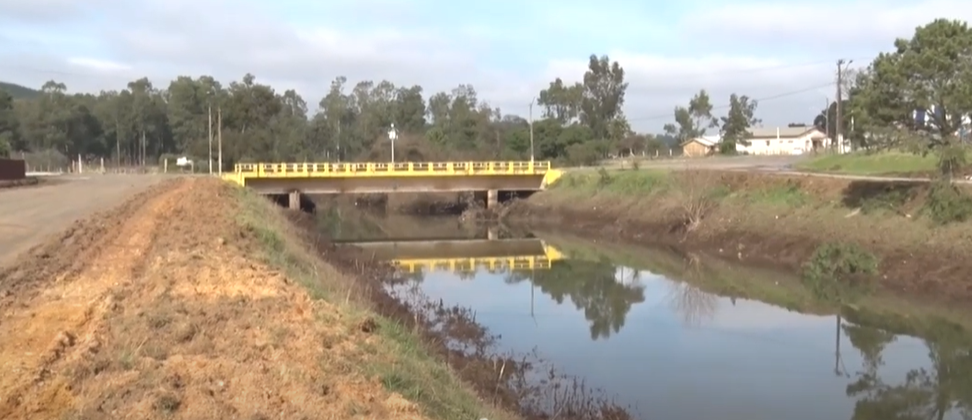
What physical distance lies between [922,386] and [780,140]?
120862 mm

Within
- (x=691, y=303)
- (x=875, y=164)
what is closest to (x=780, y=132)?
(x=875, y=164)

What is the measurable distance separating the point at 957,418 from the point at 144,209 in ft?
97.3

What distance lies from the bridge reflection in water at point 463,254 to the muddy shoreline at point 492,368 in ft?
47.4

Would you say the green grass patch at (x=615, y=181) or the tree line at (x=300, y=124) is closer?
the green grass patch at (x=615, y=181)

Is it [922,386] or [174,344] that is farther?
[922,386]

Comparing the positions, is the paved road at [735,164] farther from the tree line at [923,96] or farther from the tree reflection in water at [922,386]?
the tree reflection in water at [922,386]

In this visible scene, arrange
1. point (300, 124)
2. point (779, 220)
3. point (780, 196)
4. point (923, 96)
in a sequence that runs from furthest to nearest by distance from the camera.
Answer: point (300, 124) < point (780, 196) < point (779, 220) < point (923, 96)

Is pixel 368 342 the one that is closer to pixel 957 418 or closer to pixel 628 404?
pixel 628 404

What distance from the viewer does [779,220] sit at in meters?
42.4

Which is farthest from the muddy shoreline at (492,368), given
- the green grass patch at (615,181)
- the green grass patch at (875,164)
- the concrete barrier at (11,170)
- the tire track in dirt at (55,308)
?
the concrete barrier at (11,170)

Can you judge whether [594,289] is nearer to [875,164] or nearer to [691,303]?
[691,303]

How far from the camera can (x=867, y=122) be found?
3328cm

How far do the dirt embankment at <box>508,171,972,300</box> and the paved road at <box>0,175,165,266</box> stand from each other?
25.6m

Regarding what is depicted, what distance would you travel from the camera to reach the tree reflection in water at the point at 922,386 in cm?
1762
